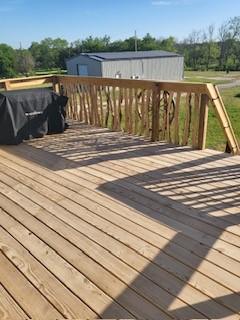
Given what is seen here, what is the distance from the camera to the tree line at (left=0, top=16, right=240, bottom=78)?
42406mm

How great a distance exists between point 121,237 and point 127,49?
136 ft

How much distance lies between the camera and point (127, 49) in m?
41.4

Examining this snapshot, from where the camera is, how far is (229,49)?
1943 inches

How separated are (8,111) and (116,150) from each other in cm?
176

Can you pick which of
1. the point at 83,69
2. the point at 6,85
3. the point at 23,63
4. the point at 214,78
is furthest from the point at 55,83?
the point at 23,63

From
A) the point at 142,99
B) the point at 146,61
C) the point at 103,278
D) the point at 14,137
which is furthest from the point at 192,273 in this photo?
the point at 146,61

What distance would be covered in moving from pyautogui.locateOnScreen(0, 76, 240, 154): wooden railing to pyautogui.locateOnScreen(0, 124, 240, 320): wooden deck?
45cm

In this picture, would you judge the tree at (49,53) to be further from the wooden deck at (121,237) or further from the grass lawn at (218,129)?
the wooden deck at (121,237)

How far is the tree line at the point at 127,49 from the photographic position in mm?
42406

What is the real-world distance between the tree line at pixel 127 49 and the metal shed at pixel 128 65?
11.6 m

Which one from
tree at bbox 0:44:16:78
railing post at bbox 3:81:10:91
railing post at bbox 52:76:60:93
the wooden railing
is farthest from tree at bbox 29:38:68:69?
the wooden railing

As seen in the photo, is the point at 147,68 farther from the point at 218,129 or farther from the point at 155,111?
the point at 155,111

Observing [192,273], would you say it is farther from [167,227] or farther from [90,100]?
[90,100]

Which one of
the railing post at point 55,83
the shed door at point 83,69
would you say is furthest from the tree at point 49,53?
the railing post at point 55,83
